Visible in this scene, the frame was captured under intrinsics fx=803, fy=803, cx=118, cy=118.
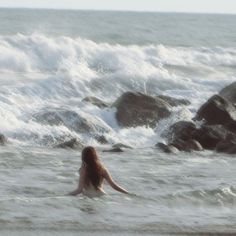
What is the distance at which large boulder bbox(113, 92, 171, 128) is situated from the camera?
61.1 feet

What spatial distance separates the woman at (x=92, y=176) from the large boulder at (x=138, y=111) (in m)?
7.52

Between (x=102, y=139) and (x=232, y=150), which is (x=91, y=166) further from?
(x=102, y=139)

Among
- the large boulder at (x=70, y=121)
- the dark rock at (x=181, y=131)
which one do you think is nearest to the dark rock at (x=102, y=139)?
the large boulder at (x=70, y=121)

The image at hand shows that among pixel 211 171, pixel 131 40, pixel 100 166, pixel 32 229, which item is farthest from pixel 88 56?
pixel 32 229

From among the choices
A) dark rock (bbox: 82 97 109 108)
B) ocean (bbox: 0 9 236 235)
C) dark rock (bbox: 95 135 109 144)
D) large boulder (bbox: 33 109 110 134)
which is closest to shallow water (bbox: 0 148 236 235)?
ocean (bbox: 0 9 236 235)

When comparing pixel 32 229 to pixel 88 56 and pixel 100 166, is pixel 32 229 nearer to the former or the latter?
pixel 100 166

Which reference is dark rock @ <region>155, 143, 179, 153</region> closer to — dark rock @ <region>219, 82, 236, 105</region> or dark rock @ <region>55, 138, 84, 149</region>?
dark rock @ <region>55, 138, 84, 149</region>

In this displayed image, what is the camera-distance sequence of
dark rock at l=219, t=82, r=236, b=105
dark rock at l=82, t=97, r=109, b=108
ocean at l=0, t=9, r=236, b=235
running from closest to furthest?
ocean at l=0, t=9, r=236, b=235, dark rock at l=82, t=97, r=109, b=108, dark rock at l=219, t=82, r=236, b=105

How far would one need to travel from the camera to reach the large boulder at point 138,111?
18625 millimetres

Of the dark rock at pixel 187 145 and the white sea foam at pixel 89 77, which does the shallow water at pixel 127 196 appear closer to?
the dark rock at pixel 187 145

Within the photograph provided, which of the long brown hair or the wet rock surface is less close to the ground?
the long brown hair

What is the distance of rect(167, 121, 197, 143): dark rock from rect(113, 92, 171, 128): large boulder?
129 centimetres

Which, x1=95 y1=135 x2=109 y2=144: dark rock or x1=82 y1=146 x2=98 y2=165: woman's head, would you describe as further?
x1=95 y1=135 x2=109 y2=144: dark rock

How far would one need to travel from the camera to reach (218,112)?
18.0 metres
